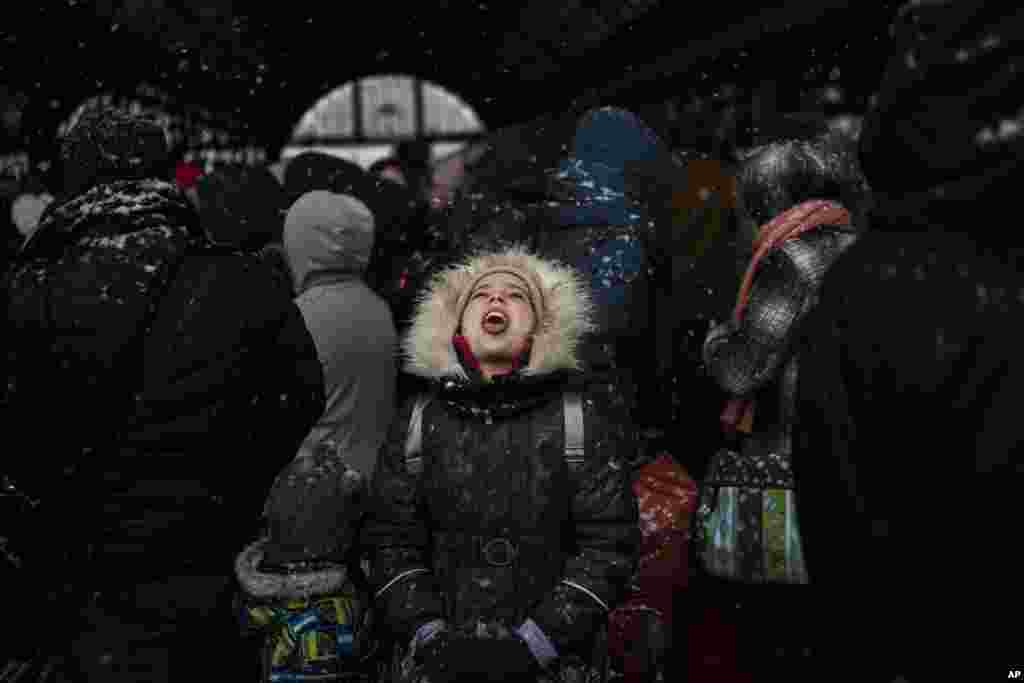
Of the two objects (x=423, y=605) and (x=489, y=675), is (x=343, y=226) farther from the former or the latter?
(x=489, y=675)

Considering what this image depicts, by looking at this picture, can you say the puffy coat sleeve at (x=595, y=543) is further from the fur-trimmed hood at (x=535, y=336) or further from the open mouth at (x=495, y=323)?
the open mouth at (x=495, y=323)

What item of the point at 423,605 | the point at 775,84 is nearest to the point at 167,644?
the point at 423,605

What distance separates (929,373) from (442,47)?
1854 centimetres

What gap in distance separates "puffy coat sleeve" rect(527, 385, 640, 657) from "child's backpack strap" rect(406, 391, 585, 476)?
0.7 inches

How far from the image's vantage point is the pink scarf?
107 inches

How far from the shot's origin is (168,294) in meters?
2.29

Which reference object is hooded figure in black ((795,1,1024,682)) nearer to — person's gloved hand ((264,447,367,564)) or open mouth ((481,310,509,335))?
open mouth ((481,310,509,335))

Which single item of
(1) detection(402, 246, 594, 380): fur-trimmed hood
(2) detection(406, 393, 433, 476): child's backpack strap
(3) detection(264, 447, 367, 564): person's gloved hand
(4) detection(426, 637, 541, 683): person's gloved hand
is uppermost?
(1) detection(402, 246, 594, 380): fur-trimmed hood

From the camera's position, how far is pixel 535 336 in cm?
254

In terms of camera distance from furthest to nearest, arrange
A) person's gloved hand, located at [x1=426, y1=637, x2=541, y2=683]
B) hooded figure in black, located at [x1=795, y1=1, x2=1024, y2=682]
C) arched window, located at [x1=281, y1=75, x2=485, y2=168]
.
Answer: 1. arched window, located at [x1=281, y1=75, x2=485, y2=168]
2. person's gloved hand, located at [x1=426, y1=637, x2=541, y2=683]
3. hooded figure in black, located at [x1=795, y1=1, x2=1024, y2=682]

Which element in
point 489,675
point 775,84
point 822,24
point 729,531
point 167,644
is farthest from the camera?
point 775,84

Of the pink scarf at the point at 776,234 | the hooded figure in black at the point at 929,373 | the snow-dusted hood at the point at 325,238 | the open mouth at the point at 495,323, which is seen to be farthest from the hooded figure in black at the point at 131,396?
the hooded figure in black at the point at 929,373

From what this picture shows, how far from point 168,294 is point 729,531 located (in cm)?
134

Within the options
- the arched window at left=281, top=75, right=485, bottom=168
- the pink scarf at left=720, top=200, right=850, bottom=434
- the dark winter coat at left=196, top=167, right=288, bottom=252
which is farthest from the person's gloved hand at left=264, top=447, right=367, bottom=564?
the arched window at left=281, top=75, right=485, bottom=168
